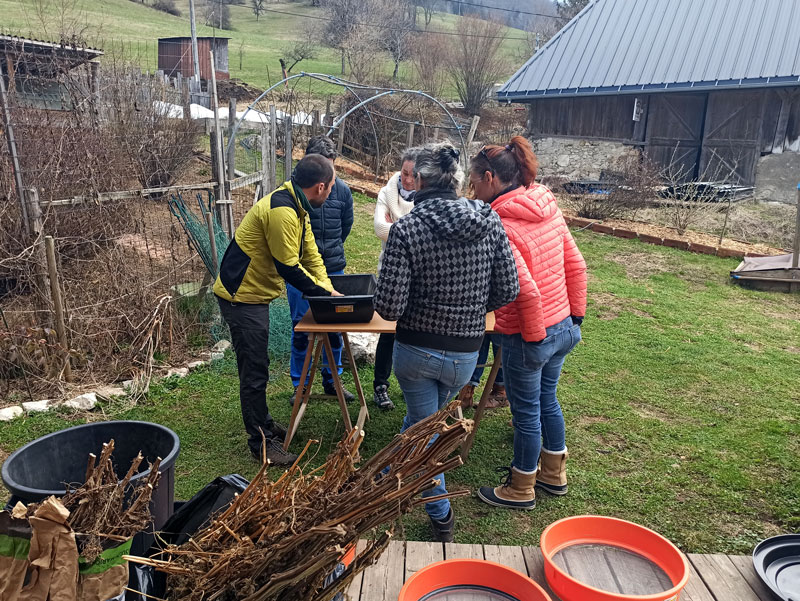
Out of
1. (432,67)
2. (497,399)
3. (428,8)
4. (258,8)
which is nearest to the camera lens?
(497,399)

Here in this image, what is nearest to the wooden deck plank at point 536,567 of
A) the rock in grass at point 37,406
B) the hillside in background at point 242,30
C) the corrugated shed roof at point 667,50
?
the rock in grass at point 37,406

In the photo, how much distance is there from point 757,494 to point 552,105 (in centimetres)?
1521

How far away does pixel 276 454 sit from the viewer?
3.86 metres

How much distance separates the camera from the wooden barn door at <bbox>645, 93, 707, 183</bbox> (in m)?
15.5

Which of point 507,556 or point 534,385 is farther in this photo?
point 534,385

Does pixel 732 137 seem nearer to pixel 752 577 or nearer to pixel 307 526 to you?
pixel 752 577

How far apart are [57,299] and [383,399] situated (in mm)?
2466

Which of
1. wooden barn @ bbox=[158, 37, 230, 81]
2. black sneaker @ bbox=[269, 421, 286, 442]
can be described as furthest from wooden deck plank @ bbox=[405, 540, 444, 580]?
wooden barn @ bbox=[158, 37, 230, 81]

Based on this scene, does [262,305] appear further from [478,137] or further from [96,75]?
[478,137]

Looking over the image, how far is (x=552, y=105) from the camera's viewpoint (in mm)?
17219

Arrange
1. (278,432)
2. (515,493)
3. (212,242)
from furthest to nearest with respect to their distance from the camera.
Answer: (212,242)
(278,432)
(515,493)

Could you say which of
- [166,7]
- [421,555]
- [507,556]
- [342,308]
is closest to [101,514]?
[421,555]

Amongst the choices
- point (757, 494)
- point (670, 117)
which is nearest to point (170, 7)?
point (670, 117)

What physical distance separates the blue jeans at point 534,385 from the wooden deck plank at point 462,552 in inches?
43.3
